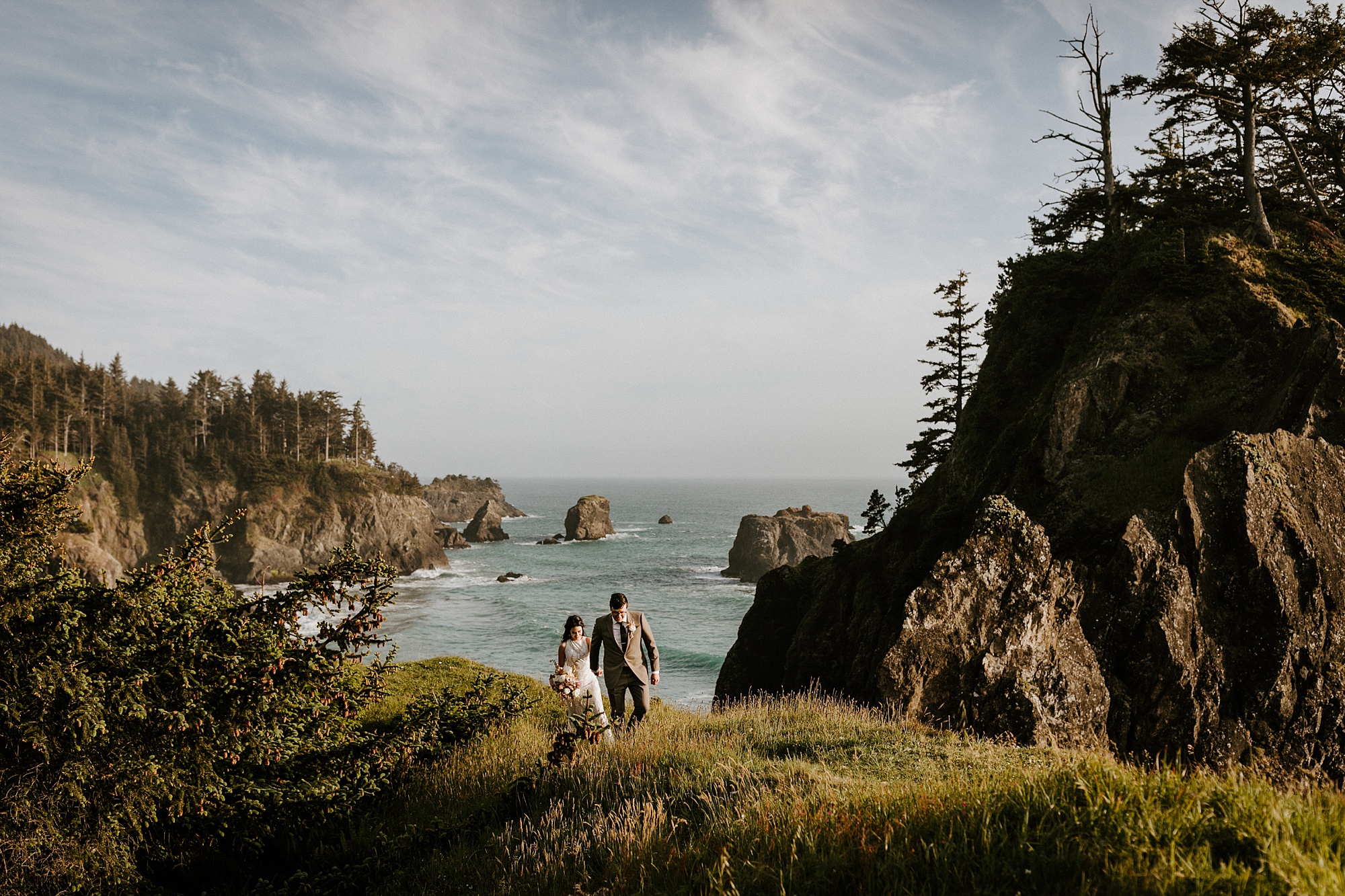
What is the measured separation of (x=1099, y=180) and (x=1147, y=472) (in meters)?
17.2

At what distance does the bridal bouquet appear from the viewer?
985 cm

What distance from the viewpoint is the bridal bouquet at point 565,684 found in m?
9.85

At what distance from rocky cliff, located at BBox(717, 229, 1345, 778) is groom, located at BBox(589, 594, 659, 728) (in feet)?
19.0

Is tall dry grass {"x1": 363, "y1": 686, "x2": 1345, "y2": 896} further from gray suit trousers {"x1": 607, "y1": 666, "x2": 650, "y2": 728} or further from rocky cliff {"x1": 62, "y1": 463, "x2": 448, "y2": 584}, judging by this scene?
rocky cliff {"x1": 62, "y1": 463, "x2": 448, "y2": 584}

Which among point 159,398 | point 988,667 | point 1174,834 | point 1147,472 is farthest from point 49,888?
point 159,398

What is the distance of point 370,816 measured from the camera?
26.5 ft

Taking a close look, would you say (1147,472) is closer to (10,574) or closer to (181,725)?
(181,725)

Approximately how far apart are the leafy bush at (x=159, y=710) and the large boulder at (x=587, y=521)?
101 m

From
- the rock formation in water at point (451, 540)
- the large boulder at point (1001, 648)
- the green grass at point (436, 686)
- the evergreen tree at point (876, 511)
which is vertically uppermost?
the evergreen tree at point (876, 511)

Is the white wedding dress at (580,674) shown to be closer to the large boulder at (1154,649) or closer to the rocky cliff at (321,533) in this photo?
the large boulder at (1154,649)

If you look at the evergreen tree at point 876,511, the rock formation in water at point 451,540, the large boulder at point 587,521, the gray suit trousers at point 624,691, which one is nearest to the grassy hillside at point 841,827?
the gray suit trousers at point 624,691

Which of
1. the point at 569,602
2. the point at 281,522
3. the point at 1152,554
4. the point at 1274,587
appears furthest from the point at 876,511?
the point at 281,522

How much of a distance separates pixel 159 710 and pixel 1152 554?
646 inches

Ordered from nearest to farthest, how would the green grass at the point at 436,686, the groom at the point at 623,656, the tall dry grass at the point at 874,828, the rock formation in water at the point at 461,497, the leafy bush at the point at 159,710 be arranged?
the tall dry grass at the point at 874,828 → the leafy bush at the point at 159,710 → the groom at the point at 623,656 → the green grass at the point at 436,686 → the rock formation in water at the point at 461,497
